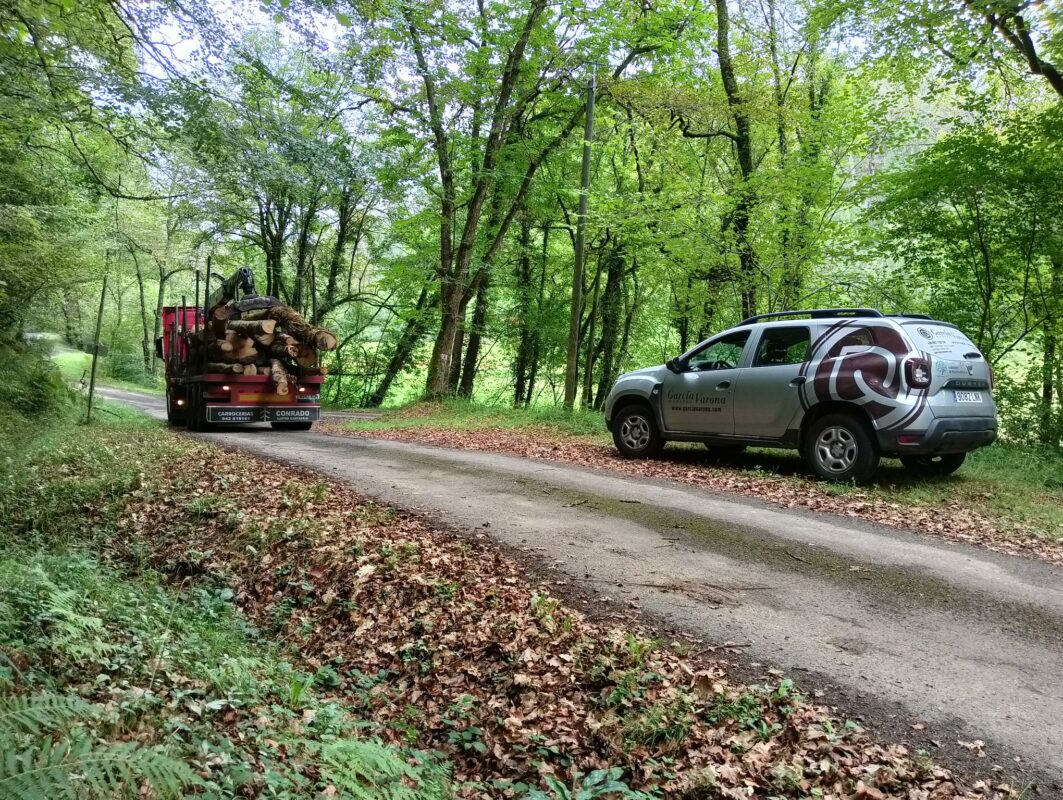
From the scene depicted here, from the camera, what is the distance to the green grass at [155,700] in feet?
6.87

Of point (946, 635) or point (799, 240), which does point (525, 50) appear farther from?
point (946, 635)

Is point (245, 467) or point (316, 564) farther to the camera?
point (245, 467)

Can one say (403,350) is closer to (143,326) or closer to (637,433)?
(637,433)

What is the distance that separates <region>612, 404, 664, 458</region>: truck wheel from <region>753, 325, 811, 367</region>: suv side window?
2010mm

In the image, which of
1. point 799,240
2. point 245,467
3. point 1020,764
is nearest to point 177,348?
point 245,467

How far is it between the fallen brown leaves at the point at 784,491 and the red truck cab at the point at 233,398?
2.91m

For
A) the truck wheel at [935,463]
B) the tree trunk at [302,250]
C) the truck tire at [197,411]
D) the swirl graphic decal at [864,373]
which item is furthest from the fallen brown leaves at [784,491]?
the tree trunk at [302,250]

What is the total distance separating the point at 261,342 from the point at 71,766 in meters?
13.5

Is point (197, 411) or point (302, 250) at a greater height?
point (302, 250)

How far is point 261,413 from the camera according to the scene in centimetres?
1441

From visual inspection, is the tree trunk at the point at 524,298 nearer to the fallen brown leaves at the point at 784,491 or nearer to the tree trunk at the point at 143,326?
the fallen brown leaves at the point at 784,491

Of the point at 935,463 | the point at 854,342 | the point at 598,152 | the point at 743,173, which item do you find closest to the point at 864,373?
the point at 854,342

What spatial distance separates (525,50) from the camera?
16.9 metres

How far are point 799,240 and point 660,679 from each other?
1373 centimetres
